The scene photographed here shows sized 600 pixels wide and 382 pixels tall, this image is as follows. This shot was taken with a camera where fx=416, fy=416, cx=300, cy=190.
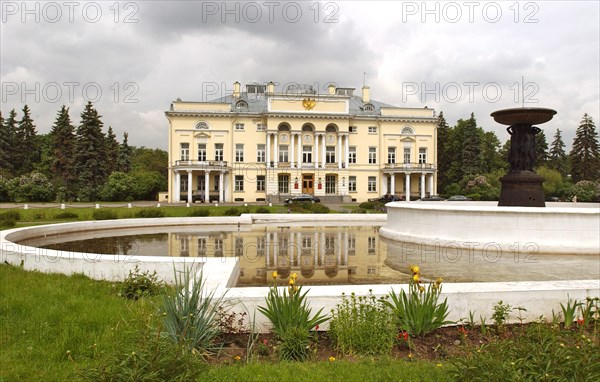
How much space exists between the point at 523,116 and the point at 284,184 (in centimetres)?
3891

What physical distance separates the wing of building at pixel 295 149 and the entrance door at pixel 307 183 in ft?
0.41

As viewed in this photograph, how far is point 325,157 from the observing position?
52125mm

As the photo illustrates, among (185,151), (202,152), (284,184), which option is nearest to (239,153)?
(202,152)

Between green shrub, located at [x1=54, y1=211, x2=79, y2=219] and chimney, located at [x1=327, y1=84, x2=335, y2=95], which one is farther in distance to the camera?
chimney, located at [x1=327, y1=84, x2=335, y2=95]

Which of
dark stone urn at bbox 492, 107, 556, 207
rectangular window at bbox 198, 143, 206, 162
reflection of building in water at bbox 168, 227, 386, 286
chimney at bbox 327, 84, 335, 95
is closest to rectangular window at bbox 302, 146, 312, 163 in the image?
chimney at bbox 327, 84, 335, 95

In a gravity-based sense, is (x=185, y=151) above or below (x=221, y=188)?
above

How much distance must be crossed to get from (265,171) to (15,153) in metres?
39.0

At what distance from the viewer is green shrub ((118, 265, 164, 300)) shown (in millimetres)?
5750

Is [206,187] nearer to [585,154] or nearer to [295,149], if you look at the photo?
[295,149]

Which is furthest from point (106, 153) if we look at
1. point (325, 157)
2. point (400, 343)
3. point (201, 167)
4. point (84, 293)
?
point (400, 343)

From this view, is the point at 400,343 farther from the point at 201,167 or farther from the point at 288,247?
the point at 201,167

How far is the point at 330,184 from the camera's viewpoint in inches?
2064

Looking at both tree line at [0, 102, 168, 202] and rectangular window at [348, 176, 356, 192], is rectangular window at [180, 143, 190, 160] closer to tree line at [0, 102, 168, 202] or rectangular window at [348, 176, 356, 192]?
tree line at [0, 102, 168, 202]

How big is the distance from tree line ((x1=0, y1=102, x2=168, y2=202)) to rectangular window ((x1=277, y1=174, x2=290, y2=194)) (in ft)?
48.7
